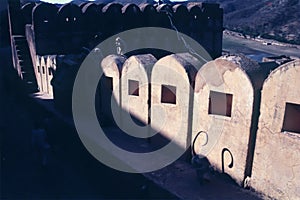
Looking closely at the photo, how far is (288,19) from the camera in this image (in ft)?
157

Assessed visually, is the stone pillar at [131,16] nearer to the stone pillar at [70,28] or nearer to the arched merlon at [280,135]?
the stone pillar at [70,28]

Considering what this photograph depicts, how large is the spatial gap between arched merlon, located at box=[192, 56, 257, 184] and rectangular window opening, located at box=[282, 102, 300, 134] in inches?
25.6

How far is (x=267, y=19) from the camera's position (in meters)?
49.1

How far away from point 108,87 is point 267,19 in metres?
43.8

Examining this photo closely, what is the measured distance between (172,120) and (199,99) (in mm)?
1082

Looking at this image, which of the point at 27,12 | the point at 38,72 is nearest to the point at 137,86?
the point at 38,72

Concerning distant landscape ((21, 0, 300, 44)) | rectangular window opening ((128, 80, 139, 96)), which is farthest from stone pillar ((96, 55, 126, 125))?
distant landscape ((21, 0, 300, 44))

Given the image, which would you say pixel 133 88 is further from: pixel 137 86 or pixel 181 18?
pixel 181 18

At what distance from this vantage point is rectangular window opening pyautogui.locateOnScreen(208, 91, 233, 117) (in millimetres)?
7240

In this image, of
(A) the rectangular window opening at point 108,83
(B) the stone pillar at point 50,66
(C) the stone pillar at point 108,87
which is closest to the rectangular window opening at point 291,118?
(C) the stone pillar at point 108,87

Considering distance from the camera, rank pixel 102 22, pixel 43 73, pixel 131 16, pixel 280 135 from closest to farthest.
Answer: pixel 280 135 < pixel 43 73 < pixel 102 22 < pixel 131 16

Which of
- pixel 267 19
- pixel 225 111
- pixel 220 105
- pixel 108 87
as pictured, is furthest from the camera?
pixel 267 19

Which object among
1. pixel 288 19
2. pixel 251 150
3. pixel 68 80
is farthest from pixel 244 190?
pixel 288 19

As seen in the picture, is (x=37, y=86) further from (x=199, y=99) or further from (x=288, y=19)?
(x=288, y=19)
